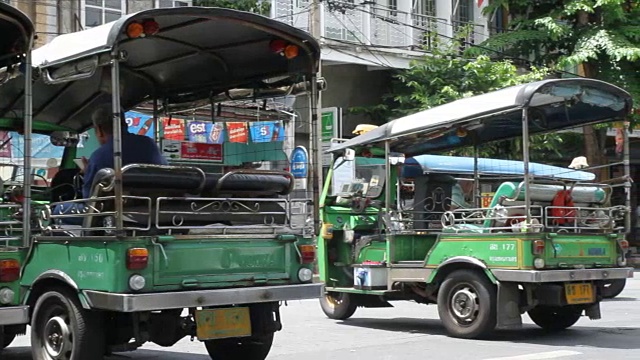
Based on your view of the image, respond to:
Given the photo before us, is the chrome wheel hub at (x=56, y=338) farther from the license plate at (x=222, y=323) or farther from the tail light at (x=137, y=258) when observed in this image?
the license plate at (x=222, y=323)

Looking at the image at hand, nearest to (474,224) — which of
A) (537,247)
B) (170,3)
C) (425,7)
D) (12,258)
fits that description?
(537,247)

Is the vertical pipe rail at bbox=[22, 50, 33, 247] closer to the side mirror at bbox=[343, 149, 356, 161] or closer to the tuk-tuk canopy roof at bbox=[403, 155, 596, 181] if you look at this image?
the side mirror at bbox=[343, 149, 356, 161]

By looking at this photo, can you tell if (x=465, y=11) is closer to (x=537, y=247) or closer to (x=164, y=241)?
(x=537, y=247)

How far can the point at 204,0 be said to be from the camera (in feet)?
67.6

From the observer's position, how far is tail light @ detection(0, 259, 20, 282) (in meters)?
6.68

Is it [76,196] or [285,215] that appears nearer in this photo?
[285,215]

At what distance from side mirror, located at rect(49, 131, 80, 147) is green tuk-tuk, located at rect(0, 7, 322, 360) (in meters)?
1.80

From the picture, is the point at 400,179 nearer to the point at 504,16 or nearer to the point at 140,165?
the point at 140,165

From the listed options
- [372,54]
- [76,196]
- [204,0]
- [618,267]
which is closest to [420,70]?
[372,54]

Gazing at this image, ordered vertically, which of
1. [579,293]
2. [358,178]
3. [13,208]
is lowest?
[579,293]

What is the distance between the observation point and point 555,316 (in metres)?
10.9

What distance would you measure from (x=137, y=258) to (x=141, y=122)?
3.97 metres

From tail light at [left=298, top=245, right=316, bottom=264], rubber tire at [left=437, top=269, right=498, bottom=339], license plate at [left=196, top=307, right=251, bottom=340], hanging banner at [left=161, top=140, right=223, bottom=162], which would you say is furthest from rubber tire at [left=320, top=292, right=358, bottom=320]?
license plate at [left=196, top=307, right=251, bottom=340]

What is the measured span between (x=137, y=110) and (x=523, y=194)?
13.8ft
